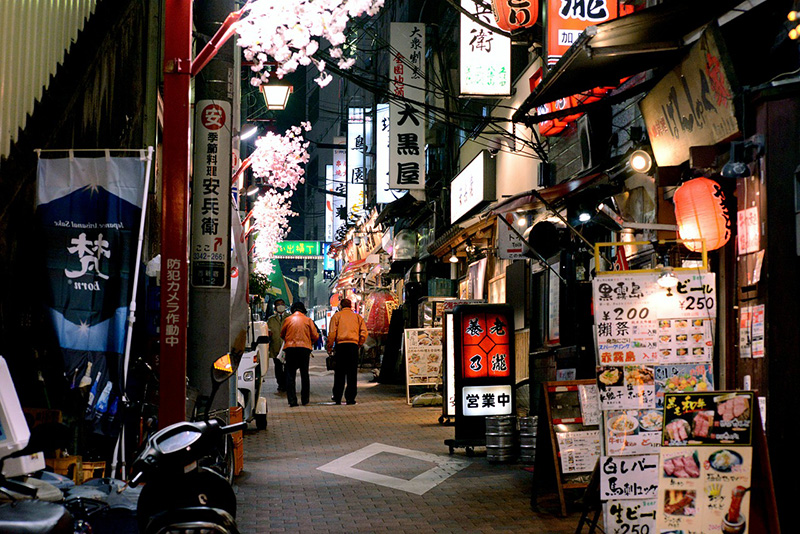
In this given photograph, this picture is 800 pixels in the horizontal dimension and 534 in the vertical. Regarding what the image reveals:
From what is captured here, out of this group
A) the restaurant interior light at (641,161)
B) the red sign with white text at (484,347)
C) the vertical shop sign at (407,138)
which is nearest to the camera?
the restaurant interior light at (641,161)

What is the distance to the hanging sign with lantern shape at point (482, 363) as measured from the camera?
1362 centimetres

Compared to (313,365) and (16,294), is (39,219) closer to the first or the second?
(16,294)

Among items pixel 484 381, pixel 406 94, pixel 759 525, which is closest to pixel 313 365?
pixel 406 94

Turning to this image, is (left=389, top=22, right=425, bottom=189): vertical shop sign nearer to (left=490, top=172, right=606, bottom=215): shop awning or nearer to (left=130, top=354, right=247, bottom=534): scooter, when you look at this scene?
(left=490, top=172, right=606, bottom=215): shop awning

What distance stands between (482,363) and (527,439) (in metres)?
1.90

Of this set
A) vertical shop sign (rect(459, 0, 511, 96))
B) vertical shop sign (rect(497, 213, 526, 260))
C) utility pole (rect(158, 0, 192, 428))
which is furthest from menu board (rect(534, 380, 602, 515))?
vertical shop sign (rect(459, 0, 511, 96))

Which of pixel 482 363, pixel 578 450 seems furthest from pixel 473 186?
pixel 578 450

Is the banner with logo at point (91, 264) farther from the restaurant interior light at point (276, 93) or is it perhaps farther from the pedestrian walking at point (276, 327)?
the pedestrian walking at point (276, 327)

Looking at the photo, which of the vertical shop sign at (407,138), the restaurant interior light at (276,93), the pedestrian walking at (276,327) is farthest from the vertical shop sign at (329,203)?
the restaurant interior light at (276,93)

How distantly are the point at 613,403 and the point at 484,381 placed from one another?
6.37 meters

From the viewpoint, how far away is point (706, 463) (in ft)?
20.5

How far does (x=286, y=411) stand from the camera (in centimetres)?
A: 1964

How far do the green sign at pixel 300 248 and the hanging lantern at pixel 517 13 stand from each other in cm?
5403

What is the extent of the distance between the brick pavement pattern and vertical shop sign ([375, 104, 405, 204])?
626 inches
